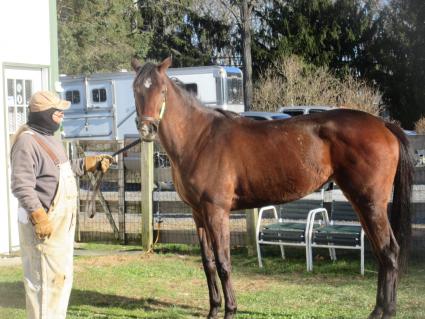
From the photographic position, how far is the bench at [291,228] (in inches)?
292

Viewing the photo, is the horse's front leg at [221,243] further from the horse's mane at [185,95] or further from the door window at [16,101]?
the door window at [16,101]

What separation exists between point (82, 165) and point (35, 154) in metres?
0.98

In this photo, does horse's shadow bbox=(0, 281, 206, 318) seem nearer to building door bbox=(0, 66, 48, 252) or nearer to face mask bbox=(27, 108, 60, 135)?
building door bbox=(0, 66, 48, 252)

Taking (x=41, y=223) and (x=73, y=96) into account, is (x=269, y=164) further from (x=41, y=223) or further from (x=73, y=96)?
(x=73, y=96)

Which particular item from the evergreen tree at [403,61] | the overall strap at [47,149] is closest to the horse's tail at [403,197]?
the overall strap at [47,149]

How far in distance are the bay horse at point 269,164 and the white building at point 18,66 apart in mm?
3752

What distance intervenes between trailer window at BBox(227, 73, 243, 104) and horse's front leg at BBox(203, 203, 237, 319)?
49.3ft

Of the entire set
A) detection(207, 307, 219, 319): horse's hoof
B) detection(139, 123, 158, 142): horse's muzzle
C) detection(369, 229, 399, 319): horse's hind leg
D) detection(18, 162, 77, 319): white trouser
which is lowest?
detection(207, 307, 219, 319): horse's hoof

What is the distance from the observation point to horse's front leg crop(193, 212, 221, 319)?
5.67 meters

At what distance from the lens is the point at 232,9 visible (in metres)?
31.4

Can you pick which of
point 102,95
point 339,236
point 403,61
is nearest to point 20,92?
point 339,236

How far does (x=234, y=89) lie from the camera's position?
20719 mm

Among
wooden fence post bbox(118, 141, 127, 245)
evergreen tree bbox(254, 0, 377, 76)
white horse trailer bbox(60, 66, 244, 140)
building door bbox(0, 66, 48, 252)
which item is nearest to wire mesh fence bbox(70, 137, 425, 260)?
wooden fence post bbox(118, 141, 127, 245)

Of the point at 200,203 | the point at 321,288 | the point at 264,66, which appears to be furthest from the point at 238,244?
the point at 264,66
